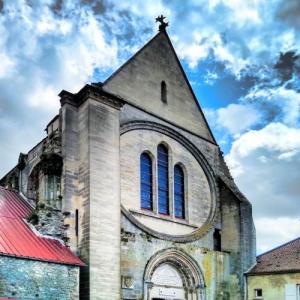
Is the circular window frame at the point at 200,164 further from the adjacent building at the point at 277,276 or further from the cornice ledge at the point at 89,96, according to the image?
the adjacent building at the point at 277,276

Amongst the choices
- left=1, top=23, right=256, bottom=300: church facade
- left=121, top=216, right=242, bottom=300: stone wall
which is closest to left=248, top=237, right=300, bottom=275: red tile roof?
left=1, top=23, right=256, bottom=300: church facade

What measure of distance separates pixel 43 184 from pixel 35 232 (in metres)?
2.24

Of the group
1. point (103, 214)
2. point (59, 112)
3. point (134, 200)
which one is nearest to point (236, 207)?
point (134, 200)

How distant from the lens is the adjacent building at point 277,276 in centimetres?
2452

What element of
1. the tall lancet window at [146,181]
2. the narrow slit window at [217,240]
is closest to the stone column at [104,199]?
the tall lancet window at [146,181]

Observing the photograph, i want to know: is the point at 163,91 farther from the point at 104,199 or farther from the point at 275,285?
the point at 275,285

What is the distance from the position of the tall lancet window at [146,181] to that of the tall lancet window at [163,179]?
2.21 ft

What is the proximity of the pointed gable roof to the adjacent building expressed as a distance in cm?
722

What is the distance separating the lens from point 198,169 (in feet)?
90.2

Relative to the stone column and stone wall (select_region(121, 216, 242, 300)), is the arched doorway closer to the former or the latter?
stone wall (select_region(121, 216, 242, 300))

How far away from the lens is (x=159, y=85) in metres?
26.8

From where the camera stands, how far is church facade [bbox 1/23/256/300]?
2081 centimetres

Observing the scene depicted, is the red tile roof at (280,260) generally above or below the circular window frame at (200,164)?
below

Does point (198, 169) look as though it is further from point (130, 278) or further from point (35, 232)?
point (35, 232)
